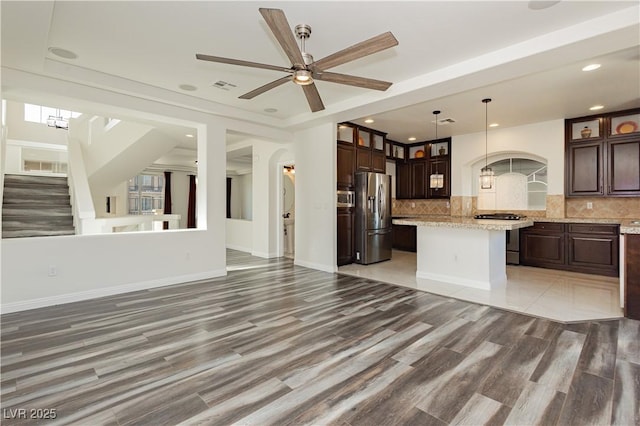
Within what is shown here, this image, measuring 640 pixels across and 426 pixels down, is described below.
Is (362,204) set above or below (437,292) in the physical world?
above

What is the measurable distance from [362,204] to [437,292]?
244 cm

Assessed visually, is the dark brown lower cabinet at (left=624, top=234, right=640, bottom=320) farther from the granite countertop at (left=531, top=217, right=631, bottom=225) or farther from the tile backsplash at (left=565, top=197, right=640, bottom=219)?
the tile backsplash at (left=565, top=197, right=640, bottom=219)

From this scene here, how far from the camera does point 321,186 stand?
6.00 metres

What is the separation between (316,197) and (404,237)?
3.27m

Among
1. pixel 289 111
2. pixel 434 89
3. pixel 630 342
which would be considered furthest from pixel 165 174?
pixel 630 342

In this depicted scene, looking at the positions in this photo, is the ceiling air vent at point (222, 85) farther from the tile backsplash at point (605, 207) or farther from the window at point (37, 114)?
the window at point (37, 114)

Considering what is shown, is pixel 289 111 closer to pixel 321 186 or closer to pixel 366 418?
pixel 321 186

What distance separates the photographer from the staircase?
17.1 feet

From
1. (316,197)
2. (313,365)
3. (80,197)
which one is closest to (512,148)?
(316,197)

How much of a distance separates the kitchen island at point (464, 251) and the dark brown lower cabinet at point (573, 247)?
1584 millimetres

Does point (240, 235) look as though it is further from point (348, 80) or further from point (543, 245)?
point (543, 245)

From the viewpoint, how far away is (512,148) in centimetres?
647

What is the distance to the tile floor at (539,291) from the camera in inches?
141

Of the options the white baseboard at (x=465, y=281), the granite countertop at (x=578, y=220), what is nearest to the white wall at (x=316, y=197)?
the white baseboard at (x=465, y=281)
